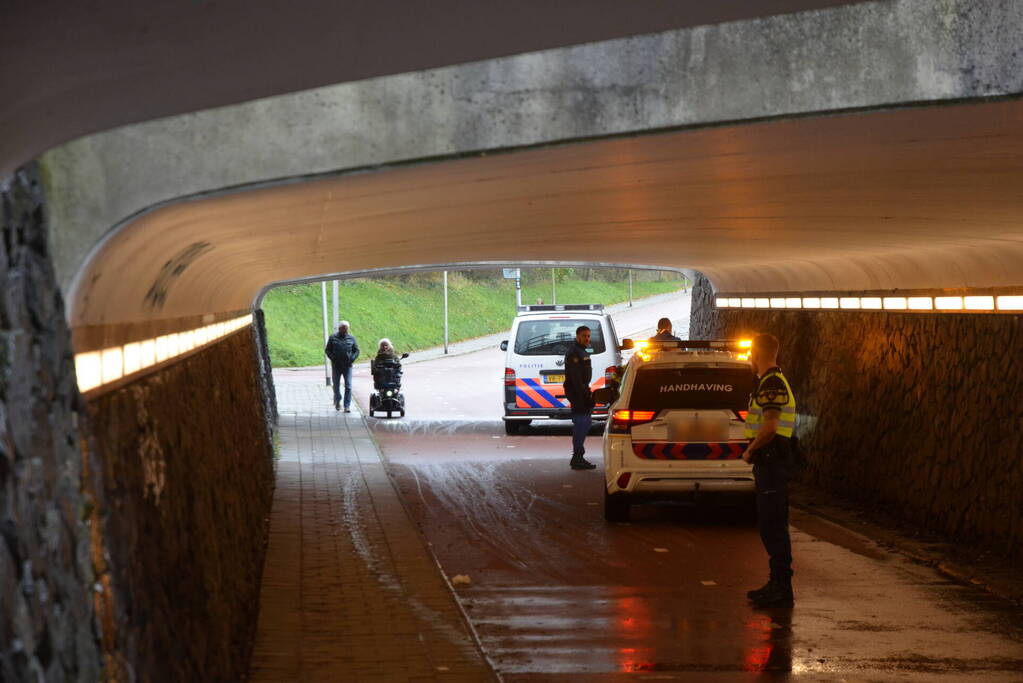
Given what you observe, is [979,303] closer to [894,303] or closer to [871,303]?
[894,303]

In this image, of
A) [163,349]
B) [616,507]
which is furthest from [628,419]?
[163,349]

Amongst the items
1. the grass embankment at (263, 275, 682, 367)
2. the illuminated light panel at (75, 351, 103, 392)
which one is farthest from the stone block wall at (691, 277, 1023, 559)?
the grass embankment at (263, 275, 682, 367)

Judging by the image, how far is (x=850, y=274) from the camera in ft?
57.0

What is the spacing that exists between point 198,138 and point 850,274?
1262cm

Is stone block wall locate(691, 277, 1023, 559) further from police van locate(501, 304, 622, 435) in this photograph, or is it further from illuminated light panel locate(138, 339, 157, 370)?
illuminated light panel locate(138, 339, 157, 370)

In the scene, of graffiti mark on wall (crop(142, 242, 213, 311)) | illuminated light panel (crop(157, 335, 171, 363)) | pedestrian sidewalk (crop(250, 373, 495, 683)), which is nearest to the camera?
graffiti mark on wall (crop(142, 242, 213, 311))

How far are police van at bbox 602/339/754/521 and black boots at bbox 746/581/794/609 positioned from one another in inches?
143

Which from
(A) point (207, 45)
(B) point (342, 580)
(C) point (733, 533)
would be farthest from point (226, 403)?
(A) point (207, 45)

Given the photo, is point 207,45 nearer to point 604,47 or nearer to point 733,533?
point 604,47

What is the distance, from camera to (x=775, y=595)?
10.4 metres

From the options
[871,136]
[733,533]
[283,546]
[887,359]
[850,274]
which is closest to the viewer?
[871,136]

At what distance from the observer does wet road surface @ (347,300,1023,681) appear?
8.87 meters

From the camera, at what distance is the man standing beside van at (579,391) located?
2025 cm

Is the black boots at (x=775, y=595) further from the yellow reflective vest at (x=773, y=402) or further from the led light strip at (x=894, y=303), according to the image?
the led light strip at (x=894, y=303)
